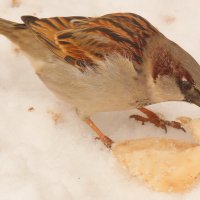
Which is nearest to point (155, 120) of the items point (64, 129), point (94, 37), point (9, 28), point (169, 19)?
point (64, 129)

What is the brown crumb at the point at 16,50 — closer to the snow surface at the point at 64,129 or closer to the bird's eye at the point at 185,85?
the snow surface at the point at 64,129

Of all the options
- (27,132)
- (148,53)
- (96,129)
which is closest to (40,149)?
(27,132)

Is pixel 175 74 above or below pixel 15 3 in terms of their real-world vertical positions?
above

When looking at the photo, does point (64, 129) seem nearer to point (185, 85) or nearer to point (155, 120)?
point (155, 120)

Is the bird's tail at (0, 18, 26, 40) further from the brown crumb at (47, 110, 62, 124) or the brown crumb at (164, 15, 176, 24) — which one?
the brown crumb at (164, 15, 176, 24)

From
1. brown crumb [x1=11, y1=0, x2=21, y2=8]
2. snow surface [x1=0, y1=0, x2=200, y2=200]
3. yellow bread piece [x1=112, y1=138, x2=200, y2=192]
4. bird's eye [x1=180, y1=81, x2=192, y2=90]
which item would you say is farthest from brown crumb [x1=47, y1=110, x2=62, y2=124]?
brown crumb [x1=11, y1=0, x2=21, y2=8]
